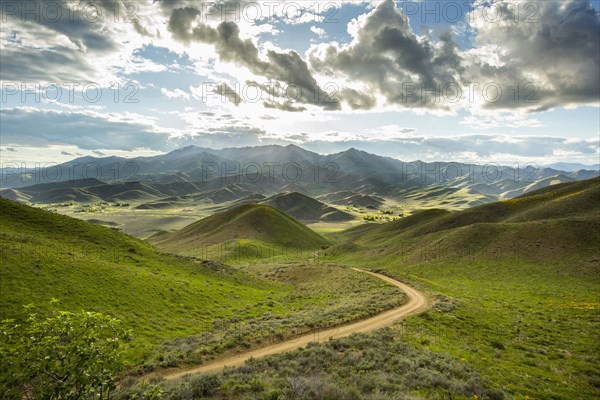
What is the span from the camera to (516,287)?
2048 inches

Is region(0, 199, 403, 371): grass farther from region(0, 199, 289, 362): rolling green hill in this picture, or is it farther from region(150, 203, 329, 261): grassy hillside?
region(150, 203, 329, 261): grassy hillside

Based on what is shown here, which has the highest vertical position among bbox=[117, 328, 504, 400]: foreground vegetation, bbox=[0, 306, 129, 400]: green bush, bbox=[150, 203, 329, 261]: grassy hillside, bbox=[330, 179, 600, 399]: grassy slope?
bbox=[0, 306, 129, 400]: green bush

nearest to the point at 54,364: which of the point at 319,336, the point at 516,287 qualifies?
the point at 319,336

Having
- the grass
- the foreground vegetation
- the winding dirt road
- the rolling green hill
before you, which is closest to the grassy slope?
the winding dirt road

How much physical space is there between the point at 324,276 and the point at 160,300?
117 feet

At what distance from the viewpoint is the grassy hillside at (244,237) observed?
107 metres

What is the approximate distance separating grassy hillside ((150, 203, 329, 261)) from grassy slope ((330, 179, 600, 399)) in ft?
Answer: 83.3

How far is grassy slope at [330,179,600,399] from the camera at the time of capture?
21.7 metres

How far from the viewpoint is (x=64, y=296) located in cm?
2955

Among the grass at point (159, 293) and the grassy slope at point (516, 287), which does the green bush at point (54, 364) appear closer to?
the grass at point (159, 293)

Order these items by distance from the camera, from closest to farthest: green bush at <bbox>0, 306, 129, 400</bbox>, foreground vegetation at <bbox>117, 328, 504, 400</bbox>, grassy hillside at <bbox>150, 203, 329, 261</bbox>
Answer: green bush at <bbox>0, 306, 129, 400</bbox> < foreground vegetation at <bbox>117, 328, 504, 400</bbox> < grassy hillside at <bbox>150, 203, 329, 261</bbox>

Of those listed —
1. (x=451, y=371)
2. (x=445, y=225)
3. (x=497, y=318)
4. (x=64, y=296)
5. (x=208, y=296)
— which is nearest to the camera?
(x=451, y=371)

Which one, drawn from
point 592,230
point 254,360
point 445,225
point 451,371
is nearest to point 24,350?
point 254,360

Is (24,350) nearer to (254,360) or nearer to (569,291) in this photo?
(254,360)
